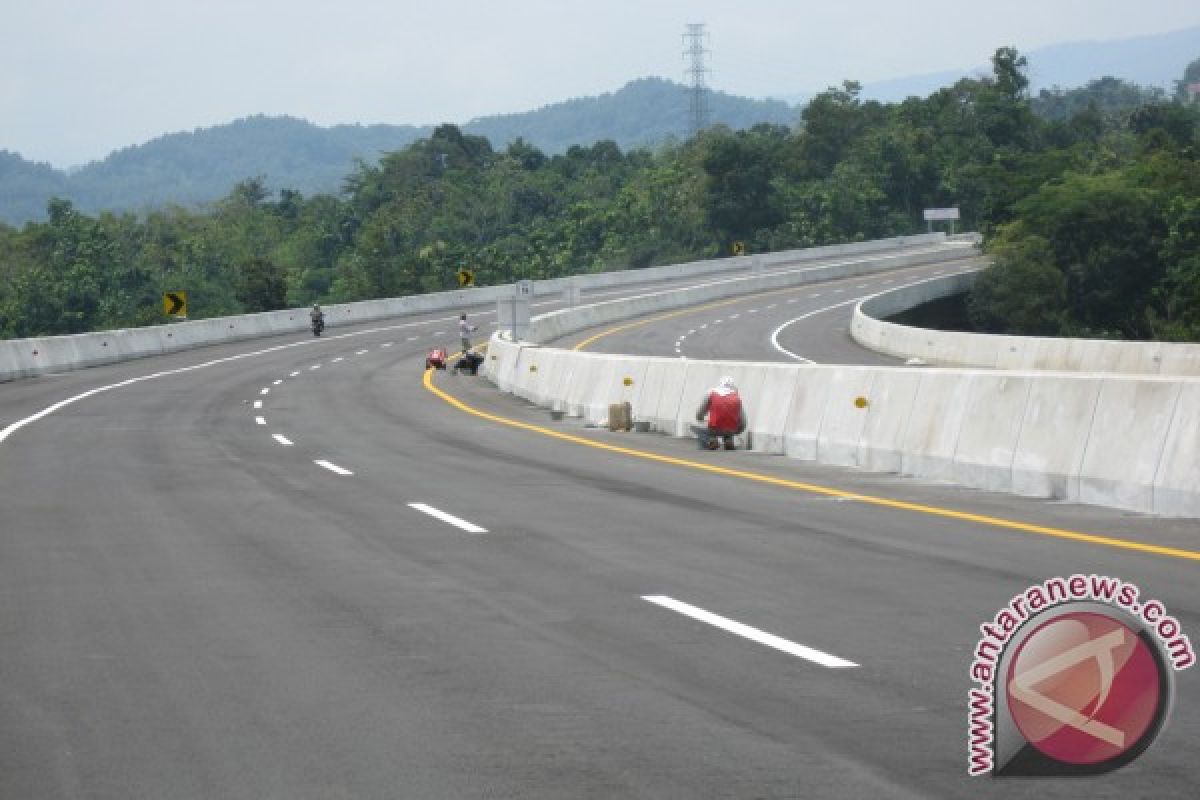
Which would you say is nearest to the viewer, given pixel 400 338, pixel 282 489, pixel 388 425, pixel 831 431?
pixel 282 489

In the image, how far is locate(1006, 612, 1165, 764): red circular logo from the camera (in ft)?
15.1

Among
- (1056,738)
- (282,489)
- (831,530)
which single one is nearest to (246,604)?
(831,530)

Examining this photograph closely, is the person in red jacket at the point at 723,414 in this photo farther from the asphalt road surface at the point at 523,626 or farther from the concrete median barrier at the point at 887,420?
the concrete median barrier at the point at 887,420

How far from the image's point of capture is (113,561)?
12.3 m

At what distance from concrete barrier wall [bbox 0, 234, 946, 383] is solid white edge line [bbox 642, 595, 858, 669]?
132ft

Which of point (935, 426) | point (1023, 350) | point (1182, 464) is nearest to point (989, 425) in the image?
point (935, 426)

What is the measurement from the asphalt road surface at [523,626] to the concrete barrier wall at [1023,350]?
67.9ft

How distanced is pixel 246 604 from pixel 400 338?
56550 millimetres

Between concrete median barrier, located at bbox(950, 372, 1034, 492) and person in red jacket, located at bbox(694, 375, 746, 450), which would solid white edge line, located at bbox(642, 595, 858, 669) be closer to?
concrete median barrier, located at bbox(950, 372, 1034, 492)

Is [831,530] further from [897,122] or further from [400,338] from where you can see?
[897,122]

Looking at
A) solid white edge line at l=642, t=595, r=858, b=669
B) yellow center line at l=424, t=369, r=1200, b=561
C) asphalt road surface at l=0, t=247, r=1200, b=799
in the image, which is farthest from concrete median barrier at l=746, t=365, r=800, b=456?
solid white edge line at l=642, t=595, r=858, b=669

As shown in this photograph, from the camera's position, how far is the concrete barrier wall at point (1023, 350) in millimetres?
38438

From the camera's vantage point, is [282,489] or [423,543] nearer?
[423,543]

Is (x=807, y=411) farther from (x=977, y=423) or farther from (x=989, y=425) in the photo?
(x=989, y=425)
